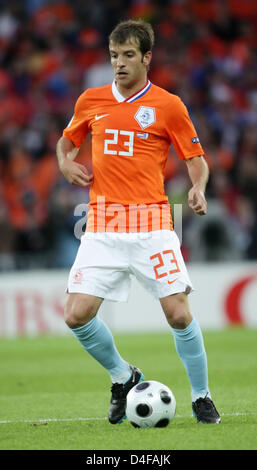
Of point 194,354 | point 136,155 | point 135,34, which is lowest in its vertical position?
point 194,354

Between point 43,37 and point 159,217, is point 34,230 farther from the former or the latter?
point 159,217

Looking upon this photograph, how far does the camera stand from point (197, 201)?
548cm

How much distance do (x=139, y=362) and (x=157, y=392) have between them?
172 inches

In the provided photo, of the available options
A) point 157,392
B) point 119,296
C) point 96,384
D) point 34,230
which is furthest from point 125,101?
point 34,230

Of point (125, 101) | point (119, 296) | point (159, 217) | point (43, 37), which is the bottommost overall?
point (119, 296)

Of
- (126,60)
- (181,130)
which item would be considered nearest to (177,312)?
(181,130)

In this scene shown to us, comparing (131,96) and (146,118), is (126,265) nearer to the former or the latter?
(146,118)

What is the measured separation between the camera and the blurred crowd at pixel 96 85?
13945 millimetres

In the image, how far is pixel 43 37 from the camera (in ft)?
57.9

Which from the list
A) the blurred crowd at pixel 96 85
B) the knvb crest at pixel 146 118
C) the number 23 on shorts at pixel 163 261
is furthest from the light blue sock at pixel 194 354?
the blurred crowd at pixel 96 85

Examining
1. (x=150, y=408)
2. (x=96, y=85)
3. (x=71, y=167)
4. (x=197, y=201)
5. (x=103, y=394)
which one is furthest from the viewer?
(x=96, y=85)

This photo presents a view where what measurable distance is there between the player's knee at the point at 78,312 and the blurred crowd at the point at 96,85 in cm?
803

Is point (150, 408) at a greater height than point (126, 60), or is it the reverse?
point (126, 60)

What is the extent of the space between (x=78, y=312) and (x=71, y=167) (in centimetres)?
96
